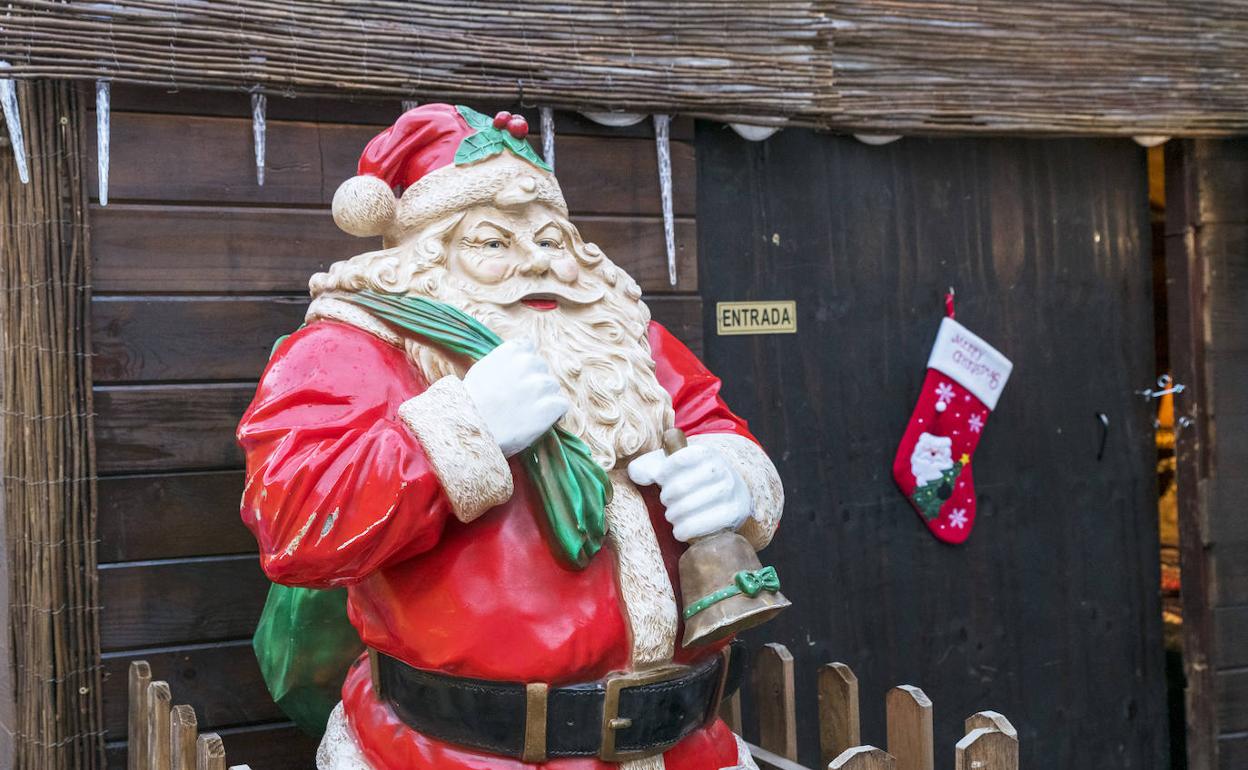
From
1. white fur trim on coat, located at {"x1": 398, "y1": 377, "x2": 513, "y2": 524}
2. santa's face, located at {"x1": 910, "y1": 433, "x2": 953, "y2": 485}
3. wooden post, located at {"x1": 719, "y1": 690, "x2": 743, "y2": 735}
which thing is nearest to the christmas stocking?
santa's face, located at {"x1": 910, "y1": 433, "x2": 953, "y2": 485}

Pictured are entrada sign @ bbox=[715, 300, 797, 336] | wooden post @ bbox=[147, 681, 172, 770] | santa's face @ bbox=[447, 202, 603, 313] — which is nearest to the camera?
santa's face @ bbox=[447, 202, 603, 313]

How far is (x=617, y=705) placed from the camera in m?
1.67

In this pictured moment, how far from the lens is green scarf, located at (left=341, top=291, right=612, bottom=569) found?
1.64m

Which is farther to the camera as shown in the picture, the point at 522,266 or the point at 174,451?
the point at 174,451

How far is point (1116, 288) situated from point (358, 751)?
7.31 ft

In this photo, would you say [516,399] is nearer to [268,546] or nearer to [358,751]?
[268,546]

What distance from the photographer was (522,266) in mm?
1780

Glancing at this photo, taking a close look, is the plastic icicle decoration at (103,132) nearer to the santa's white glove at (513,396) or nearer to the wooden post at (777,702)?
the santa's white glove at (513,396)

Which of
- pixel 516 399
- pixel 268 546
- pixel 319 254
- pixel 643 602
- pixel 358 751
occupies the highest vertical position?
pixel 319 254

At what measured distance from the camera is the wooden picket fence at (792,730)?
168cm

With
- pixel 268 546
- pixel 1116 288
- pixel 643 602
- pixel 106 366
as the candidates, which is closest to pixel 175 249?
pixel 106 366

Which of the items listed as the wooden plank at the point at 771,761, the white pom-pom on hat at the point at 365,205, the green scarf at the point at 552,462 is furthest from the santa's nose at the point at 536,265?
the wooden plank at the point at 771,761

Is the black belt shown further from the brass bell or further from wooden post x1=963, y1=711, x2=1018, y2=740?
wooden post x1=963, y1=711, x2=1018, y2=740

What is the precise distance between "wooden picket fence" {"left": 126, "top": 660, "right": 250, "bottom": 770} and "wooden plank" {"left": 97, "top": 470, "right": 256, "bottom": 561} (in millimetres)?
199
